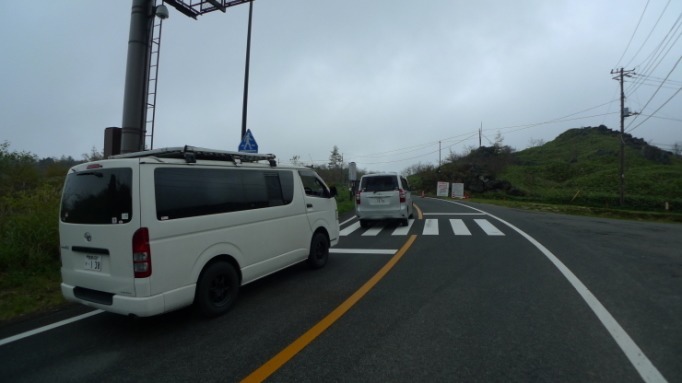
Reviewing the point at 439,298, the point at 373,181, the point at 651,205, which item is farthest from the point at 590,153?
the point at 439,298

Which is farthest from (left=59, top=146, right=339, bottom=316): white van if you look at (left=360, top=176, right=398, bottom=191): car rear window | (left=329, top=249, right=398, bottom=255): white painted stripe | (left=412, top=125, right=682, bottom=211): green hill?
(left=412, top=125, right=682, bottom=211): green hill

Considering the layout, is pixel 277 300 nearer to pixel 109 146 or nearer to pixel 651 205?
pixel 109 146

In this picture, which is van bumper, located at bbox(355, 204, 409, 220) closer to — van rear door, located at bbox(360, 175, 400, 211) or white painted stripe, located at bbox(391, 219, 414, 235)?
van rear door, located at bbox(360, 175, 400, 211)

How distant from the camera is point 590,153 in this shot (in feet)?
190

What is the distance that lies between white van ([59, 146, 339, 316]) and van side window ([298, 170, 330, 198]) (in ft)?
4.17

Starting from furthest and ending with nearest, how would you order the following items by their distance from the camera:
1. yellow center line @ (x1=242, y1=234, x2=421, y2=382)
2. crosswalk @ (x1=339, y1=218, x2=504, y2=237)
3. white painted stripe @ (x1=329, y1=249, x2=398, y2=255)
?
1. crosswalk @ (x1=339, y1=218, x2=504, y2=237)
2. white painted stripe @ (x1=329, y1=249, x2=398, y2=255)
3. yellow center line @ (x1=242, y1=234, x2=421, y2=382)

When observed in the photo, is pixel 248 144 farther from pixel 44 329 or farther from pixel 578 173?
pixel 578 173

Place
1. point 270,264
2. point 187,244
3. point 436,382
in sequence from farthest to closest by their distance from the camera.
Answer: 1. point 270,264
2. point 187,244
3. point 436,382

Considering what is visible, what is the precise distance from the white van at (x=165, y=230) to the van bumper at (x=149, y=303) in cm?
1

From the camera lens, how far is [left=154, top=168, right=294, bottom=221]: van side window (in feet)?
13.3

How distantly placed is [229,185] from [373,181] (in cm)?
833

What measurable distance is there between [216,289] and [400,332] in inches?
94.7

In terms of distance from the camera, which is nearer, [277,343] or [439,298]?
[277,343]

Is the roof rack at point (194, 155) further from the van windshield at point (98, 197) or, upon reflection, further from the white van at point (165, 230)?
the van windshield at point (98, 197)
